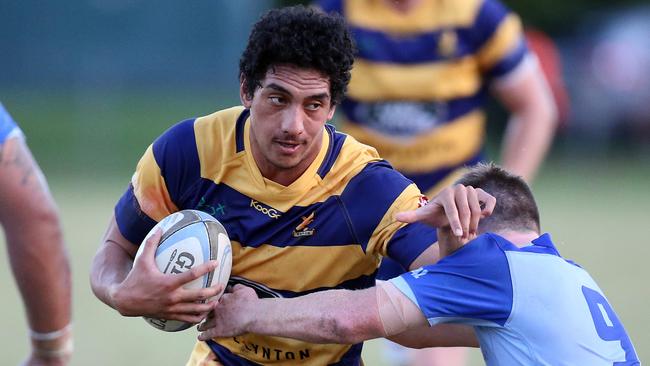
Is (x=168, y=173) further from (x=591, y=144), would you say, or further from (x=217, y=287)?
(x=591, y=144)

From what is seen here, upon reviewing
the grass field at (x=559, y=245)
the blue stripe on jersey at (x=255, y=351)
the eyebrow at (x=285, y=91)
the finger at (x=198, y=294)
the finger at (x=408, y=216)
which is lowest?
the grass field at (x=559, y=245)

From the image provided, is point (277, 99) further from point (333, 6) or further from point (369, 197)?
point (333, 6)

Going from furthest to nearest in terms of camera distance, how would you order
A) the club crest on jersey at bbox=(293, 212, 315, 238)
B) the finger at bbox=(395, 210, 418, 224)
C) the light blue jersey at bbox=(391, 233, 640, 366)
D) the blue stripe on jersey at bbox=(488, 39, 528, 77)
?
the blue stripe on jersey at bbox=(488, 39, 528, 77) < the club crest on jersey at bbox=(293, 212, 315, 238) < the finger at bbox=(395, 210, 418, 224) < the light blue jersey at bbox=(391, 233, 640, 366)

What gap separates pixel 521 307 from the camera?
12.6 ft

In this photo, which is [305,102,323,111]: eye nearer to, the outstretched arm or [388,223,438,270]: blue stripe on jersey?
[388,223,438,270]: blue stripe on jersey

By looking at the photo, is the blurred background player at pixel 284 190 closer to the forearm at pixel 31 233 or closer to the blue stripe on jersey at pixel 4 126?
the forearm at pixel 31 233

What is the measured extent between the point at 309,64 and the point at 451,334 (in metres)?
1.25

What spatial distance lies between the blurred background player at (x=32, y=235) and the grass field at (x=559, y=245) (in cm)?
393

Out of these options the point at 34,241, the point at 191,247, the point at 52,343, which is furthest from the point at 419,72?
the point at 34,241

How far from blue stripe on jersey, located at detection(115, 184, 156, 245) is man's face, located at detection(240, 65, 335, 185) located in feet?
1.78

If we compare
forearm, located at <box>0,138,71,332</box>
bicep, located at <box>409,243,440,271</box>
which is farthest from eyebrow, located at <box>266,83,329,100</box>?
forearm, located at <box>0,138,71,332</box>

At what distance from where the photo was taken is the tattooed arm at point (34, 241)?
12.3ft

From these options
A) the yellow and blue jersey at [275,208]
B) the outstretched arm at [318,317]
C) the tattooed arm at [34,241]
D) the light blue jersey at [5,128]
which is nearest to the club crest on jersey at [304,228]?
the yellow and blue jersey at [275,208]

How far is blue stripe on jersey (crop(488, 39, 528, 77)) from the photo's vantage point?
6.60 metres
